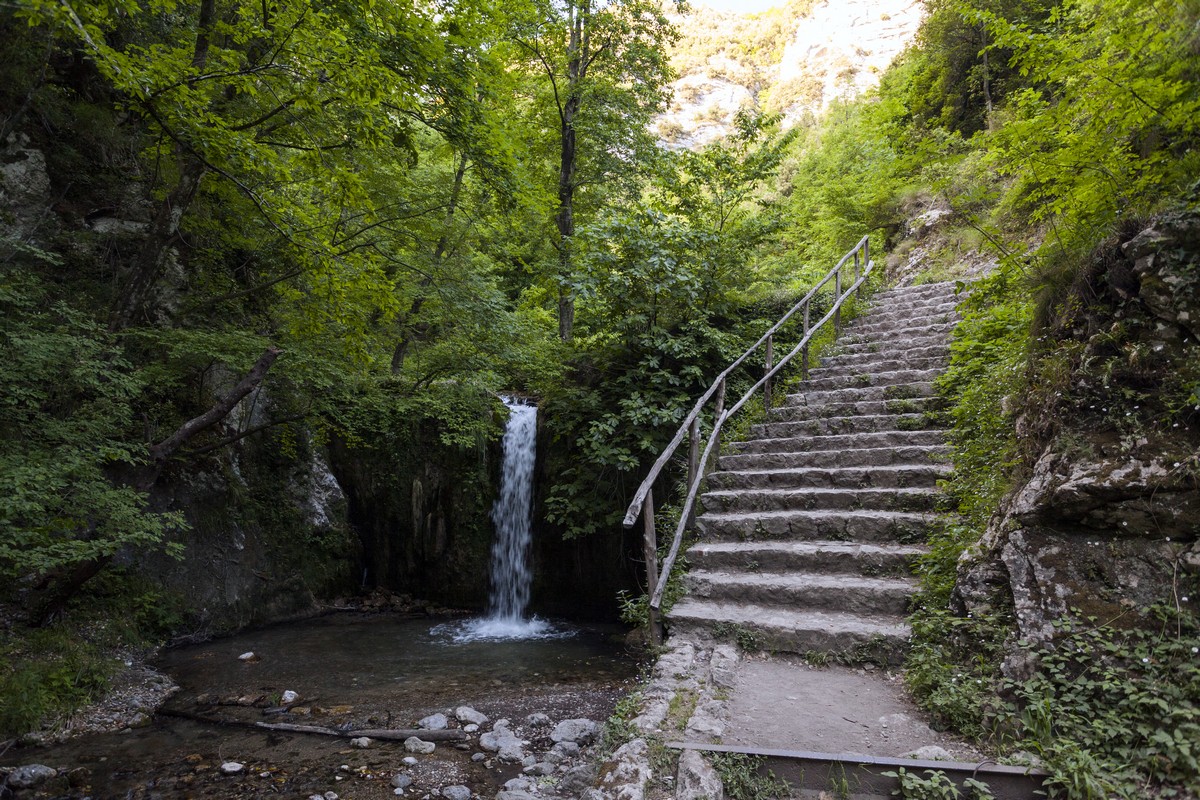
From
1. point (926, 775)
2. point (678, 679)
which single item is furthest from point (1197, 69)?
point (678, 679)

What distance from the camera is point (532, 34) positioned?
1039 centimetres

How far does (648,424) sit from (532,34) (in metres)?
7.63

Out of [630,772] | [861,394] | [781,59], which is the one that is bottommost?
[630,772]

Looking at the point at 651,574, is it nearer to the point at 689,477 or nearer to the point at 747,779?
the point at 689,477

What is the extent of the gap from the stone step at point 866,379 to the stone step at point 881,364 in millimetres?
45

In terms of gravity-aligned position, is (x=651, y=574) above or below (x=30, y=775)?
above

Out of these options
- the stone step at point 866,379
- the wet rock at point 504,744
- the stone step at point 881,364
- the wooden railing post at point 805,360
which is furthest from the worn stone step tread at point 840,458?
the wet rock at point 504,744

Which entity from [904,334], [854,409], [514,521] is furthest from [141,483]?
[904,334]

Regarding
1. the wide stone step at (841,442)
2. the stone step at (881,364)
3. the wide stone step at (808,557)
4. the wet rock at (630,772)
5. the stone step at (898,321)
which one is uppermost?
the stone step at (898,321)

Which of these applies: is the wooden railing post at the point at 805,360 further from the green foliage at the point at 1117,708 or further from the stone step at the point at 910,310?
the green foliage at the point at 1117,708

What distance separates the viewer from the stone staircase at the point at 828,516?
3.88 m

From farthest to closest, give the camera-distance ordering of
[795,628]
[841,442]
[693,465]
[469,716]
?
1. [841,442]
2. [693,465]
3. [469,716]
4. [795,628]

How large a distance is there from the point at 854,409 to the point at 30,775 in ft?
24.7

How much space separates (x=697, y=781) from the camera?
7.95 feet
